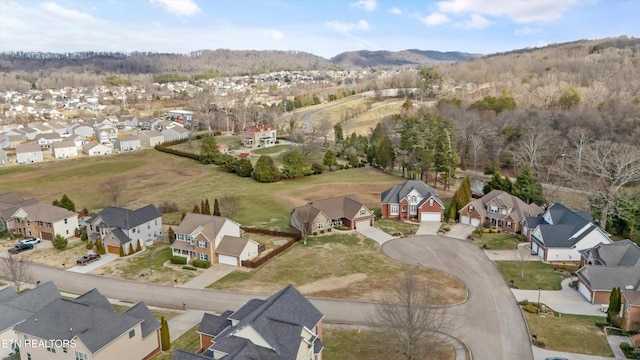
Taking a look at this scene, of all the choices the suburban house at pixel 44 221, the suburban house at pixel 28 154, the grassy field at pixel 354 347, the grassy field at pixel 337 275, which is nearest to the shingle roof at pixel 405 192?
the grassy field at pixel 337 275

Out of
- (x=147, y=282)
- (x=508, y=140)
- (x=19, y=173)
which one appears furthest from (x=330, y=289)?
(x=19, y=173)

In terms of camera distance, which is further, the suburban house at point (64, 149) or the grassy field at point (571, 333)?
the suburban house at point (64, 149)

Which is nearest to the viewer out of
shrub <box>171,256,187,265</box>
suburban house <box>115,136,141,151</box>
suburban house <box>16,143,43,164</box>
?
shrub <box>171,256,187,265</box>

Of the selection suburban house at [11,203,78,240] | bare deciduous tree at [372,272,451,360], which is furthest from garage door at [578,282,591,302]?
suburban house at [11,203,78,240]

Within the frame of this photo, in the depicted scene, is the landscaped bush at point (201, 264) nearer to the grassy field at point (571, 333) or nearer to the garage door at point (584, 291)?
the grassy field at point (571, 333)

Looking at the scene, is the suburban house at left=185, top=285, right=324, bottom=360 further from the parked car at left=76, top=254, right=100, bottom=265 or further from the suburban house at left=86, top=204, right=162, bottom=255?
the suburban house at left=86, top=204, right=162, bottom=255
